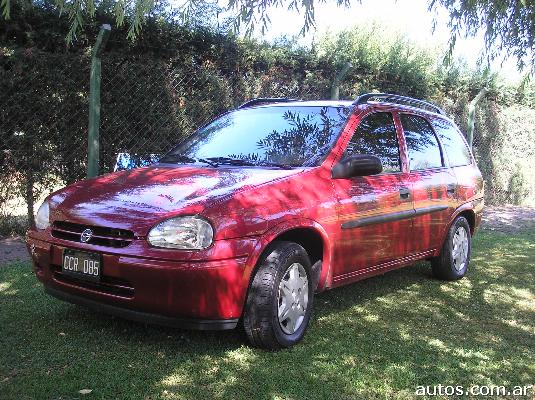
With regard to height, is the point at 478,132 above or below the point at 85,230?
above

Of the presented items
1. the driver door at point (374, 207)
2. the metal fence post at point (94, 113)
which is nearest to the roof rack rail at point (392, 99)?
the driver door at point (374, 207)

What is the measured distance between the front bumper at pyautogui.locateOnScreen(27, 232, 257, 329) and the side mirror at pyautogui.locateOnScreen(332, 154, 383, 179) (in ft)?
3.37

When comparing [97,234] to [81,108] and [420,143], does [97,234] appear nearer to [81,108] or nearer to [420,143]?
[420,143]

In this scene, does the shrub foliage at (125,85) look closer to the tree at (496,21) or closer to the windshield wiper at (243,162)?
the tree at (496,21)

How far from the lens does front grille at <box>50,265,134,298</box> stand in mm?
3399

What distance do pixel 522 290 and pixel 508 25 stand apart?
256 centimetres

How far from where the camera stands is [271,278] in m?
3.59

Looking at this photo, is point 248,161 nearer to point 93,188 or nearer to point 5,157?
point 93,188

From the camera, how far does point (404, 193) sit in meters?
4.85

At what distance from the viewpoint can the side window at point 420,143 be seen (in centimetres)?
522

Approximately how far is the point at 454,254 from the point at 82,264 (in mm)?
3865

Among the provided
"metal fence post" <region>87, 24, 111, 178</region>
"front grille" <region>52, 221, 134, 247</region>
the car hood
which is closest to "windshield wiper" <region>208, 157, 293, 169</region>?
the car hood

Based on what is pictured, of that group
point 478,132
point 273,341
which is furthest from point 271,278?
point 478,132

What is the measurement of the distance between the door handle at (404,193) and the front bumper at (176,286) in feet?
5.95
